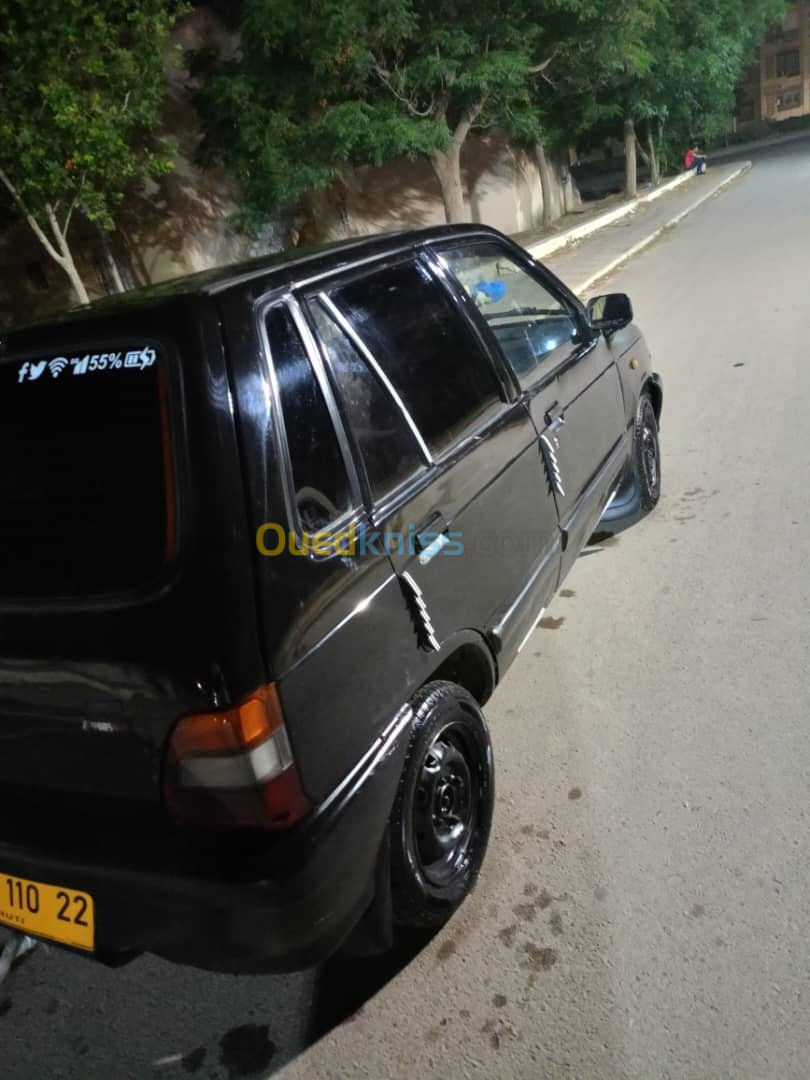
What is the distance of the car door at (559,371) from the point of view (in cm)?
300

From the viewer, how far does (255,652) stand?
1549 millimetres

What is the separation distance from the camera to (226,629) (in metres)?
1.53

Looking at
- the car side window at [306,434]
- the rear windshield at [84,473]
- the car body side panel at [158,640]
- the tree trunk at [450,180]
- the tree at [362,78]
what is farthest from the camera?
the tree trunk at [450,180]

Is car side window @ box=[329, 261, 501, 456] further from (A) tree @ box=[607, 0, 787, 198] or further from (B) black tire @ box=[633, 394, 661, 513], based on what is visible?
(A) tree @ box=[607, 0, 787, 198]

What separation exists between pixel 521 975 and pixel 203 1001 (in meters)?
0.87

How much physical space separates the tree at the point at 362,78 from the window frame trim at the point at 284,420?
14.2m

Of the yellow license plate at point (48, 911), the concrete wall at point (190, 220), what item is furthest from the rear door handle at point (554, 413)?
A: the concrete wall at point (190, 220)

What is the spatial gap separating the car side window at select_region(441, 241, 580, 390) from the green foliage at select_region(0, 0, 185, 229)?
35.2 ft

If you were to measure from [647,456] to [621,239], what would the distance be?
46.3ft

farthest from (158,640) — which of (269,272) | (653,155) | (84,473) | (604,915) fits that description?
(653,155)

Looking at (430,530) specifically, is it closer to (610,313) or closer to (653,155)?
(610,313)

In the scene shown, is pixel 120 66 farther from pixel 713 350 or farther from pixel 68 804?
pixel 68 804

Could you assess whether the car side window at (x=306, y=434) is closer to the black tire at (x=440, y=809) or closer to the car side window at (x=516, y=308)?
the black tire at (x=440, y=809)

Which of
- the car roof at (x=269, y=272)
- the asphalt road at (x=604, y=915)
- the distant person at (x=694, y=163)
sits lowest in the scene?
the asphalt road at (x=604, y=915)
